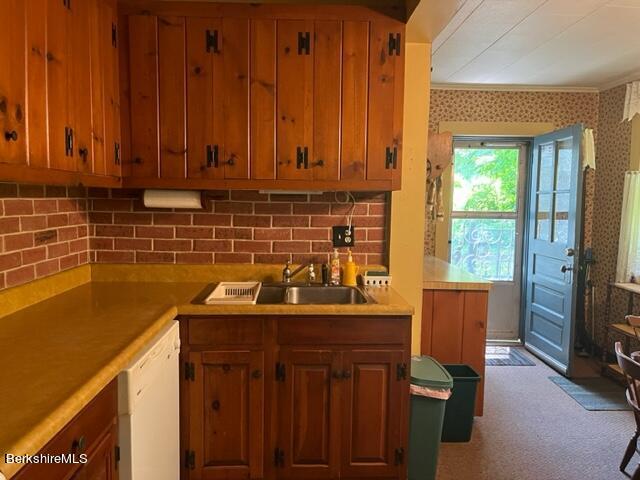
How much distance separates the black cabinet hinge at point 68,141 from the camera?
172 centimetres

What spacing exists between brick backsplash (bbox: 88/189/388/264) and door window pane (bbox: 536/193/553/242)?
2.26 m

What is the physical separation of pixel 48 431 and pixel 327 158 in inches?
66.9

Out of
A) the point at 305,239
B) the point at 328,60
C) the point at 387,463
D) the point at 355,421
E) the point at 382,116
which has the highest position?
the point at 328,60

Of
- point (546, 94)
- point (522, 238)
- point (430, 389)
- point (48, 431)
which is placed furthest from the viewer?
point (522, 238)

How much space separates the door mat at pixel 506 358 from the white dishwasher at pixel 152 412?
120 inches

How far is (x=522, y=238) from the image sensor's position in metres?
4.69

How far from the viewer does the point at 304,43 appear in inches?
89.3

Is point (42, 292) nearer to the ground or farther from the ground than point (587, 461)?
farther from the ground

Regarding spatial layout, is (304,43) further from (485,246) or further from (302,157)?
(485,246)

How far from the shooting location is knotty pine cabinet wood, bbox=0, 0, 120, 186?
1414 millimetres

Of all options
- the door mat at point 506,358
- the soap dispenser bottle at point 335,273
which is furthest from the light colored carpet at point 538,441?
the soap dispenser bottle at point 335,273

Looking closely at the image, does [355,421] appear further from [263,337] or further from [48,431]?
[48,431]

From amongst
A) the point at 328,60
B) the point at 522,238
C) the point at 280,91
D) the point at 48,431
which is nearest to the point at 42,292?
the point at 48,431
